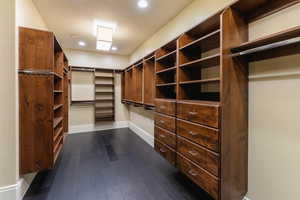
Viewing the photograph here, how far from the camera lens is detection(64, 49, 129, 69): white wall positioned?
16.0 feet

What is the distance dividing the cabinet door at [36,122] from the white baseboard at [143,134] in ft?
7.52

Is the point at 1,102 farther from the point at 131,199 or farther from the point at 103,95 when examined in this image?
the point at 103,95

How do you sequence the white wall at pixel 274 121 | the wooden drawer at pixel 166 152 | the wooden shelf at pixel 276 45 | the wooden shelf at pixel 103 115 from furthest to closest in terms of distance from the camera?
1. the wooden shelf at pixel 103 115
2. the wooden drawer at pixel 166 152
3. the white wall at pixel 274 121
4. the wooden shelf at pixel 276 45

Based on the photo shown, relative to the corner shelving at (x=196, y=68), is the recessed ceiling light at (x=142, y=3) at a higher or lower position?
higher

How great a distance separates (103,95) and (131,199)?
4057mm

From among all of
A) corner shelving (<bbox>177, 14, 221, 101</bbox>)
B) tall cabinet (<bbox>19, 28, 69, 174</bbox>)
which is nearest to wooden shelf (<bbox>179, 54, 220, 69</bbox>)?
corner shelving (<bbox>177, 14, 221, 101</bbox>)

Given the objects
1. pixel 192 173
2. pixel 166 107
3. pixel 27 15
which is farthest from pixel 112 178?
pixel 27 15

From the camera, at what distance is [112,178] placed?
7.57 feet

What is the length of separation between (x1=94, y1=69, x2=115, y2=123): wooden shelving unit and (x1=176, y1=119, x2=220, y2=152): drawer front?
12.6 feet

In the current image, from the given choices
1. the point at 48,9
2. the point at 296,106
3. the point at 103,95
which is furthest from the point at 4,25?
the point at 103,95

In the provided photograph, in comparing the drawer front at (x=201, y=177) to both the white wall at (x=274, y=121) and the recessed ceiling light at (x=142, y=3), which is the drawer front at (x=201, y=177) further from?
the recessed ceiling light at (x=142, y=3)

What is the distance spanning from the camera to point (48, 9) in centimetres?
258

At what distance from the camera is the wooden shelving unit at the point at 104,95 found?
521 cm

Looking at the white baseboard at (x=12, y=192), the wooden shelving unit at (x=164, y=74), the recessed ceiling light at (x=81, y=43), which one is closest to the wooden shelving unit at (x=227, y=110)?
the wooden shelving unit at (x=164, y=74)
